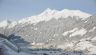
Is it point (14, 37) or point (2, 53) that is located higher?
point (14, 37)

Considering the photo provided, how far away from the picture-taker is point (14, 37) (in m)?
20.9

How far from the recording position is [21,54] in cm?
1268

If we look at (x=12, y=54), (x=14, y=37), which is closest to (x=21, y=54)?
(x=12, y=54)

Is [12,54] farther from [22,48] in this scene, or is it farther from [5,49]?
[22,48]

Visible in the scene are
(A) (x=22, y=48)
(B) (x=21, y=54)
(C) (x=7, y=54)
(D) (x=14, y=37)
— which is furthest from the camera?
(D) (x=14, y=37)

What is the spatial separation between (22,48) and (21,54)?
258cm

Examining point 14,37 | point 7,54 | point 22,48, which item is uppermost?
point 14,37

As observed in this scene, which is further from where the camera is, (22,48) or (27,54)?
(22,48)

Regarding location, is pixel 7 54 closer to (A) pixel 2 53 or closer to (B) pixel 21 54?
(A) pixel 2 53

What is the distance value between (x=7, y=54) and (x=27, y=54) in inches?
88.4

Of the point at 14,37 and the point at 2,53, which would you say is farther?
the point at 14,37

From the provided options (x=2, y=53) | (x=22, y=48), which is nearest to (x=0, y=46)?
(x=2, y=53)

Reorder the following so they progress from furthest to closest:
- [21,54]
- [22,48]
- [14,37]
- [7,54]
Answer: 1. [14,37]
2. [22,48]
3. [21,54]
4. [7,54]

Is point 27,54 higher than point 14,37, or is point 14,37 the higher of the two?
point 14,37
